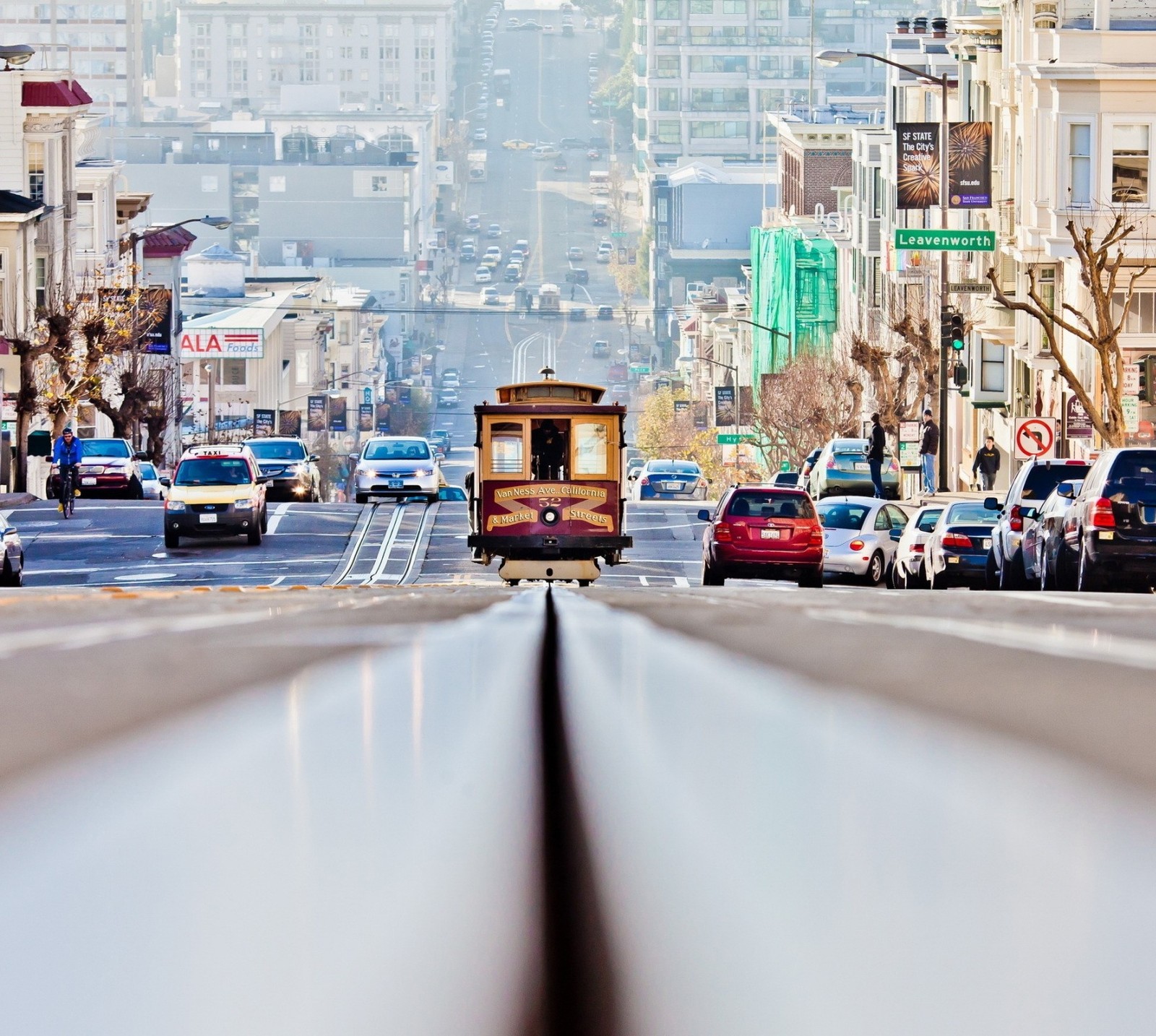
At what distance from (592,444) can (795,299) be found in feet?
261

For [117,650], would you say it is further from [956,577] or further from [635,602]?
[956,577]

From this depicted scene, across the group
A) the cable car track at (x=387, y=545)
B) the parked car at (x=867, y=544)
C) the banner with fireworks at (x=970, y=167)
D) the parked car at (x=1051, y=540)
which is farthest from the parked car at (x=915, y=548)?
the banner with fireworks at (x=970, y=167)

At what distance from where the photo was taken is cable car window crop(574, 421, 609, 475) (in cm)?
2947

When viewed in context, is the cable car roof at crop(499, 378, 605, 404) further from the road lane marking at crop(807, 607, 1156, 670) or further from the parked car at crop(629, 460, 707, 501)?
the parked car at crop(629, 460, 707, 501)

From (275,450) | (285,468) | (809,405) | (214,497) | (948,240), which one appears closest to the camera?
(214,497)

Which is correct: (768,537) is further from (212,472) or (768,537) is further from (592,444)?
(212,472)

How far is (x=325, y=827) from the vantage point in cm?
229

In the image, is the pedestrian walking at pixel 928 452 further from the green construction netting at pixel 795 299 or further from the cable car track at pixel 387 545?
the green construction netting at pixel 795 299

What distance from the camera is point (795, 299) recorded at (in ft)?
352

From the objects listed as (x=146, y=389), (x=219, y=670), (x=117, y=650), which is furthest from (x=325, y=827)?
(x=146, y=389)

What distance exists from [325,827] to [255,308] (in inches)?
5232

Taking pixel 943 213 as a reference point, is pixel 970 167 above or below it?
above

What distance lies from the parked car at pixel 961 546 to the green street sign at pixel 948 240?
45.4ft

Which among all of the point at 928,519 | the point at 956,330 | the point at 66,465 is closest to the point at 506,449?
the point at 928,519
